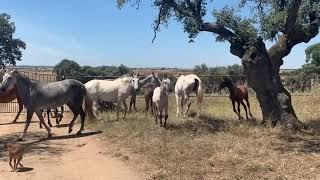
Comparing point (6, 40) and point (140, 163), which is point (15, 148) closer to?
point (140, 163)

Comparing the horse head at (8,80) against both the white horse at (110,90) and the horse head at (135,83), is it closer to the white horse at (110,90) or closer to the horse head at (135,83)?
the white horse at (110,90)

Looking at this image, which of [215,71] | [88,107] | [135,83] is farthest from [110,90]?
[215,71]

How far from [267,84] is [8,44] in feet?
161

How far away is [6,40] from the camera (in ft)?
193

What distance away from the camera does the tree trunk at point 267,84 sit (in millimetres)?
14977

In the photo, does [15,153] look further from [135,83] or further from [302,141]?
[135,83]

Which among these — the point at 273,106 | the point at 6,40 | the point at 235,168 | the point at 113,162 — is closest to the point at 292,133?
the point at 273,106

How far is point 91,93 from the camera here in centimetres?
1820

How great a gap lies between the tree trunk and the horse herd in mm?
2582

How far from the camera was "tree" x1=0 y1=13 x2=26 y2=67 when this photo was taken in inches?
2283

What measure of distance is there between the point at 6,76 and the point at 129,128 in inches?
153

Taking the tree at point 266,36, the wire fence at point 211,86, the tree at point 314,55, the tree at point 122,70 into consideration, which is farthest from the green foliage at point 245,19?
the tree at point 314,55

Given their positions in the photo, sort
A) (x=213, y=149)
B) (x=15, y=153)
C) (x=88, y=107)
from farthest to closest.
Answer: (x=88, y=107)
(x=213, y=149)
(x=15, y=153)

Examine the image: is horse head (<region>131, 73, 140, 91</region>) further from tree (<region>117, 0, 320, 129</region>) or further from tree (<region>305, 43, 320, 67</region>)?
tree (<region>305, 43, 320, 67</region>)
